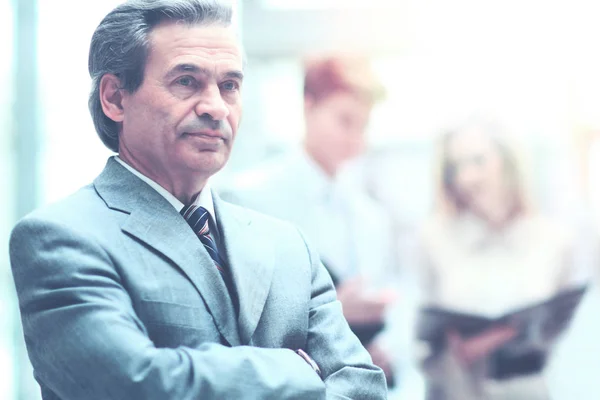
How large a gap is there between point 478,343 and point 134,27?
2.28 m

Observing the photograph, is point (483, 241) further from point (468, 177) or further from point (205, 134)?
point (205, 134)

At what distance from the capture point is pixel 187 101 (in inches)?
57.2

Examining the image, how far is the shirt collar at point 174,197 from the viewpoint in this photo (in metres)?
1.52

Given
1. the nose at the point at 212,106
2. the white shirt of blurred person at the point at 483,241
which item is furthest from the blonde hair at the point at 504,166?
the nose at the point at 212,106

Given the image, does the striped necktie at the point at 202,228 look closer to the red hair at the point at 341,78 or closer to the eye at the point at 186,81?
the eye at the point at 186,81

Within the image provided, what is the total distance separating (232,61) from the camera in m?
1.49

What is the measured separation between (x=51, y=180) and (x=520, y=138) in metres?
2.03

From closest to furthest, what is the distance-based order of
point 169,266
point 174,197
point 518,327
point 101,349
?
1. point 101,349
2. point 169,266
3. point 174,197
4. point 518,327

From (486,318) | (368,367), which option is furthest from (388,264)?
(368,367)

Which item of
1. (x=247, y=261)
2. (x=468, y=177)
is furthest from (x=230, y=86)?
(x=468, y=177)

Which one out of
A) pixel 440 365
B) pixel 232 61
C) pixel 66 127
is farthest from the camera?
pixel 66 127

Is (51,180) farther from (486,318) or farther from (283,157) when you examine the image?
(486,318)

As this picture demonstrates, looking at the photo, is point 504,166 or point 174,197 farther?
point 504,166

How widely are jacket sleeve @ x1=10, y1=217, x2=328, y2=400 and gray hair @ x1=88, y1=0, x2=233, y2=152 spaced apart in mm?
297
